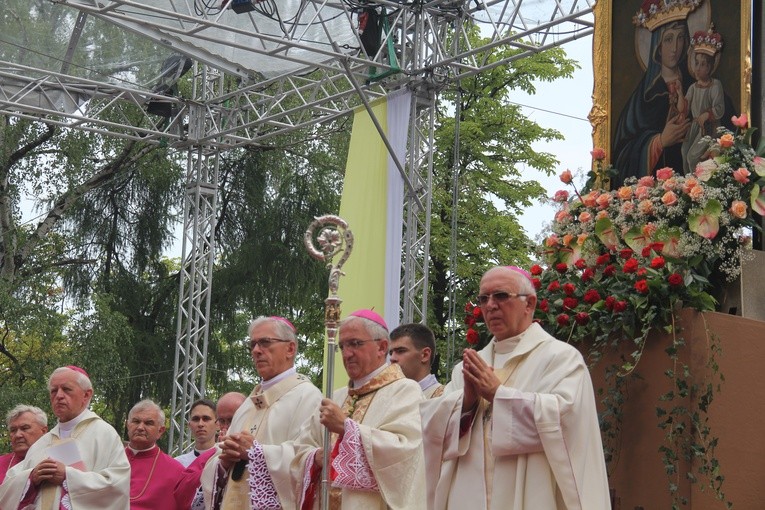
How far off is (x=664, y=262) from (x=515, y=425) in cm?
151

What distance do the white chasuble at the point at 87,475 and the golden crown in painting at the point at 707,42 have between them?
458 centimetres

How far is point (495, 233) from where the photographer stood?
25250 millimetres

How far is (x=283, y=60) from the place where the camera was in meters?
15.6

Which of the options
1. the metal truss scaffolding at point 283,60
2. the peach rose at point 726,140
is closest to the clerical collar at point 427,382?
the peach rose at point 726,140

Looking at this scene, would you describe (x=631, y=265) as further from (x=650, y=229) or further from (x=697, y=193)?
(x=697, y=193)

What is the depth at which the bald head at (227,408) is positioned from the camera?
8227 millimetres

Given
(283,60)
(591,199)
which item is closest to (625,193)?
(591,199)

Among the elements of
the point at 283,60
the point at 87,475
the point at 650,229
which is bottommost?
the point at 87,475

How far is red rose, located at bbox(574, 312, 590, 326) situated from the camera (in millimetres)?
6816

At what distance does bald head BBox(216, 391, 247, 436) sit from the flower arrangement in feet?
7.29

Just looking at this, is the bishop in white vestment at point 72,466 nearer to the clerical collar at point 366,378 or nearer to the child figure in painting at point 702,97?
A: the clerical collar at point 366,378

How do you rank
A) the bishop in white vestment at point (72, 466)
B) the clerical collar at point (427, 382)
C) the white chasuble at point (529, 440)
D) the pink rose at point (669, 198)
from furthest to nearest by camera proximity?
the bishop in white vestment at point (72, 466) → the clerical collar at point (427, 382) → the pink rose at point (669, 198) → the white chasuble at point (529, 440)

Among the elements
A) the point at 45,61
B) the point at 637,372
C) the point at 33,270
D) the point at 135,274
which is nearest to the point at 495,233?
the point at 135,274

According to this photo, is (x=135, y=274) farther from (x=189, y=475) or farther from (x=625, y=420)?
(x=625, y=420)
